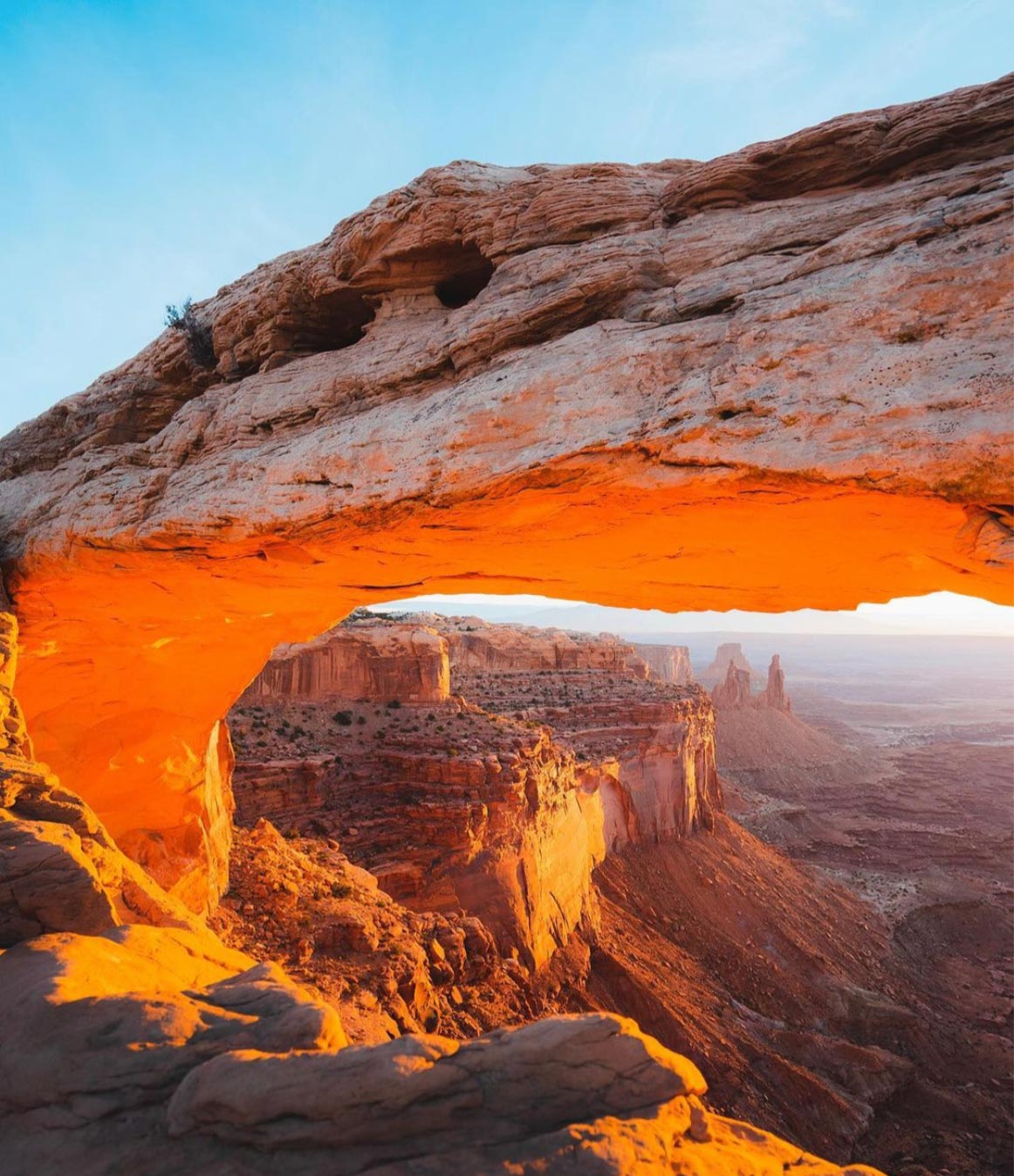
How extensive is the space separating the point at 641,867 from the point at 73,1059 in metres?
26.4

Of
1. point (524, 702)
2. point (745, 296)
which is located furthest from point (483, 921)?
→ point (524, 702)

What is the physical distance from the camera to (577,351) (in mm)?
5660

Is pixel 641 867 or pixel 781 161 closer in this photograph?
pixel 781 161

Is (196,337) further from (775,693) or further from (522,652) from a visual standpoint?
(775,693)

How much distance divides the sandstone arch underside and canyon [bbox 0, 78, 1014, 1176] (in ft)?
0.13

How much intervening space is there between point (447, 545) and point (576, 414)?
2.33m

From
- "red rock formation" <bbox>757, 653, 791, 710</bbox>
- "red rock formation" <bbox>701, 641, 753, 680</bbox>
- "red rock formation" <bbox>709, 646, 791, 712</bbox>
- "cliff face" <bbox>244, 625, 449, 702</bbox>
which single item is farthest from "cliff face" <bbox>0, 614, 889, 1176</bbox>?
"red rock formation" <bbox>701, 641, 753, 680</bbox>

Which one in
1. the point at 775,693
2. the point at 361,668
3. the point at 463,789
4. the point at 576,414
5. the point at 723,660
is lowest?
the point at 723,660

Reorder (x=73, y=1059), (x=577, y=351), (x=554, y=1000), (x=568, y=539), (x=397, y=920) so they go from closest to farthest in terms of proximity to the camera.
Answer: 1. (x=73, y=1059)
2. (x=577, y=351)
3. (x=568, y=539)
4. (x=397, y=920)
5. (x=554, y=1000)

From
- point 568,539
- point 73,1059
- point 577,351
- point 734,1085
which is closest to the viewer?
point 73,1059

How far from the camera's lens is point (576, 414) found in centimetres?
548

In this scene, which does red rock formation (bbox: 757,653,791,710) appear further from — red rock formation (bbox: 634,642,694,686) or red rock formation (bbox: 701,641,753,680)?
red rock formation (bbox: 701,641,753,680)

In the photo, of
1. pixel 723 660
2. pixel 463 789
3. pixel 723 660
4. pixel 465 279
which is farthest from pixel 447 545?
pixel 723 660

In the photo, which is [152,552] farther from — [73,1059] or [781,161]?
[781,161]
